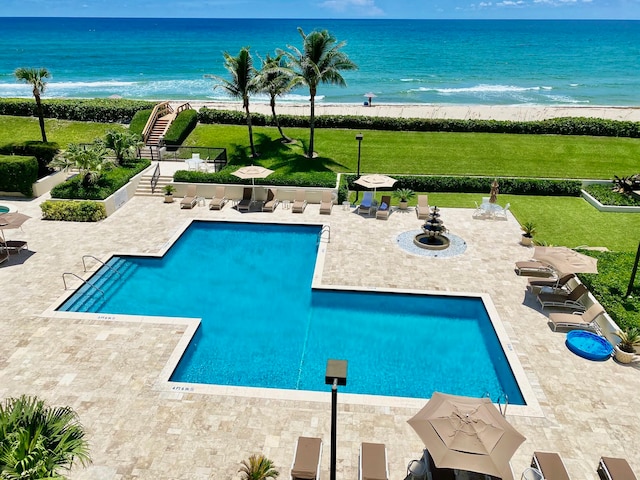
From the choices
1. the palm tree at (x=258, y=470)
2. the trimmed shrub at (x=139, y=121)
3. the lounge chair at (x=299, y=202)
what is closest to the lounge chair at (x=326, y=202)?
the lounge chair at (x=299, y=202)

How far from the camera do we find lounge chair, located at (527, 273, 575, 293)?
17.1 metres

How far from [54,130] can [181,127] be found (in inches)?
424

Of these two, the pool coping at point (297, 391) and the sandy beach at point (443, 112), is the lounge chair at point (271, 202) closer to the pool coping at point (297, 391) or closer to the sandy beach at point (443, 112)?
the pool coping at point (297, 391)

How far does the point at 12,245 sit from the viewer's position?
1967 cm

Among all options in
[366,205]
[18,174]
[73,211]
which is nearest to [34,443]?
→ [73,211]

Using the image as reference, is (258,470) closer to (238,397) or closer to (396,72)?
(238,397)

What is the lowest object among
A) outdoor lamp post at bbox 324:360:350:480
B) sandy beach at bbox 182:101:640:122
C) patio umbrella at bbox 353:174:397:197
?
outdoor lamp post at bbox 324:360:350:480

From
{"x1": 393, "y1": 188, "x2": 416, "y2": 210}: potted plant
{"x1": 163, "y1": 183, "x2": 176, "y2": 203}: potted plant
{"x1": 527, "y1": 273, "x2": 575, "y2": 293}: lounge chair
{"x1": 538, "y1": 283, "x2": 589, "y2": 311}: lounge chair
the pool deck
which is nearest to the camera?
the pool deck

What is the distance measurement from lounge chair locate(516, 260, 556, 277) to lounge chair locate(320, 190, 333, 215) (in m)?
9.75

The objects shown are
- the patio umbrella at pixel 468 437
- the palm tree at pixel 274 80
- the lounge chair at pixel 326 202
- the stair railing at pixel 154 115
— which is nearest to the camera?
the patio umbrella at pixel 468 437

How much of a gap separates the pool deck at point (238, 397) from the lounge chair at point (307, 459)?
1.42ft

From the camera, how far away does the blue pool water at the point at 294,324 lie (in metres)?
13.7

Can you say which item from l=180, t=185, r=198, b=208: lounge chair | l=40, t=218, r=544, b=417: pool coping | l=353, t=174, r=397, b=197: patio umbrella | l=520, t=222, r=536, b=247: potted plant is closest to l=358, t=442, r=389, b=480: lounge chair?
l=40, t=218, r=544, b=417: pool coping

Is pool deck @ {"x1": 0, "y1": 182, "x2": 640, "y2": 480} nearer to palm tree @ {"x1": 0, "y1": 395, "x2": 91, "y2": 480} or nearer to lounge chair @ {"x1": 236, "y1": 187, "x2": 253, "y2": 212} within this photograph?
palm tree @ {"x1": 0, "y1": 395, "x2": 91, "y2": 480}
